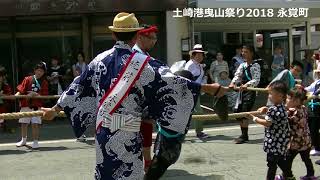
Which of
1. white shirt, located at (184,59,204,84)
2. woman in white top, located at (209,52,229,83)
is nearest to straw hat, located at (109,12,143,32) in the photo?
white shirt, located at (184,59,204,84)

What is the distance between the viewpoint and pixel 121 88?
3.59m

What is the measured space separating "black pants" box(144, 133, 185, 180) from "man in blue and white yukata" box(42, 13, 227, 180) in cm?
52

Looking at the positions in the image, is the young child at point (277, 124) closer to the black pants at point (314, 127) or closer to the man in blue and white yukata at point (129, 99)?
the man in blue and white yukata at point (129, 99)

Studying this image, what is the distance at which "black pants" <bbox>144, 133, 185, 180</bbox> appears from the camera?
427 centimetres

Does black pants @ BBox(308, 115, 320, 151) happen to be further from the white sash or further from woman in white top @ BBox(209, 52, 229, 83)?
woman in white top @ BBox(209, 52, 229, 83)

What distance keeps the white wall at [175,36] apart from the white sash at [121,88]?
29.8ft

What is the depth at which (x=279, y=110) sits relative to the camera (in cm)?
531

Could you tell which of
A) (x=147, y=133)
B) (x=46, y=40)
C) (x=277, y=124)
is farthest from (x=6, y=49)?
(x=277, y=124)

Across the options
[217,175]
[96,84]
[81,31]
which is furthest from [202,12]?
[96,84]

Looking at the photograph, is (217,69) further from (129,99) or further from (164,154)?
(129,99)

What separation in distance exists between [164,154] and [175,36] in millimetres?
8391

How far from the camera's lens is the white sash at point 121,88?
11.8ft

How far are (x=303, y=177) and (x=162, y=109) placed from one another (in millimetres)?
3148

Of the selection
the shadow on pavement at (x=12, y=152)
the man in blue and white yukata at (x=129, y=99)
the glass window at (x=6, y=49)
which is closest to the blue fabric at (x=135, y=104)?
the man in blue and white yukata at (x=129, y=99)
